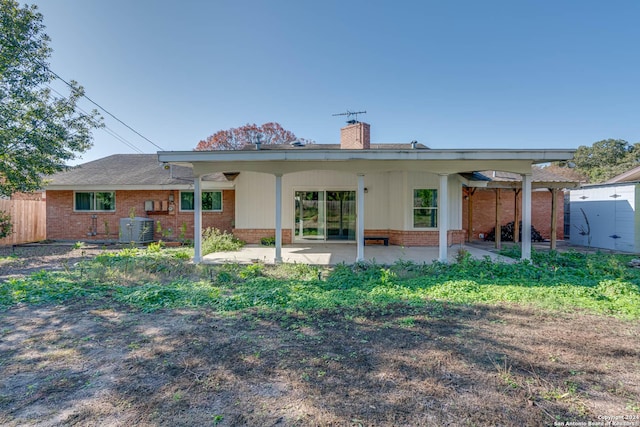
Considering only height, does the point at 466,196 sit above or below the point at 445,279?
above

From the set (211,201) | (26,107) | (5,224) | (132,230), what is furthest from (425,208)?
(5,224)

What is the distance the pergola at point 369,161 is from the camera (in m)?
7.64

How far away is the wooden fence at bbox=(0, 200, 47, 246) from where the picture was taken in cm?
1242

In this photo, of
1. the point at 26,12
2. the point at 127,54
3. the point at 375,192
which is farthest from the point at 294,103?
the point at 26,12

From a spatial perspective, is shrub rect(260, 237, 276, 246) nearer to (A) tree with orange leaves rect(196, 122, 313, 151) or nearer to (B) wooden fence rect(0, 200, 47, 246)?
(B) wooden fence rect(0, 200, 47, 246)

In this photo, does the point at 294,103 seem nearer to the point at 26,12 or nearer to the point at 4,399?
the point at 26,12

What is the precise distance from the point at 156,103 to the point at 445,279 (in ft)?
59.0

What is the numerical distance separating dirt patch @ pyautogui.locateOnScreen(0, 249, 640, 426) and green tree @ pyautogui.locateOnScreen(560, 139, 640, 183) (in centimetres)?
3306

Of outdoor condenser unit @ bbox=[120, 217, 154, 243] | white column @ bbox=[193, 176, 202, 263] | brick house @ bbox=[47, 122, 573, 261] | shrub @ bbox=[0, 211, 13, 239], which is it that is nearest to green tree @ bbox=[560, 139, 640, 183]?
brick house @ bbox=[47, 122, 573, 261]

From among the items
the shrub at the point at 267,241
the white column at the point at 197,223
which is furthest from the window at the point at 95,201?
the white column at the point at 197,223

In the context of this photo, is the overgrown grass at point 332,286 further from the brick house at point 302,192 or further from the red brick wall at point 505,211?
the red brick wall at point 505,211

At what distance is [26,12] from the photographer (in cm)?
980

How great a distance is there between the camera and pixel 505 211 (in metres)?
15.4

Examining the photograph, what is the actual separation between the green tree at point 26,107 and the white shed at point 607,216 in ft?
69.1
